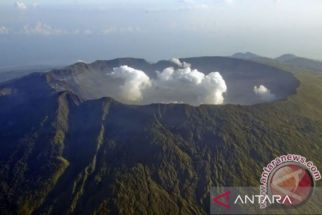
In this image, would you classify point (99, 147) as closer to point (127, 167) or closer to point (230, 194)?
point (127, 167)

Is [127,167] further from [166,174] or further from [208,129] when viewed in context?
[208,129]

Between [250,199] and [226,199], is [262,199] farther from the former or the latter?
[226,199]

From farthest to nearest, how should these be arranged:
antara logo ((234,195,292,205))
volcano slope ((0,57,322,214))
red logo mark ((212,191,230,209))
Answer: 1. volcano slope ((0,57,322,214))
2. red logo mark ((212,191,230,209))
3. antara logo ((234,195,292,205))

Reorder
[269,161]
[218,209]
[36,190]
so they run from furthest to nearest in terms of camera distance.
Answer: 1. [269,161]
2. [36,190]
3. [218,209]

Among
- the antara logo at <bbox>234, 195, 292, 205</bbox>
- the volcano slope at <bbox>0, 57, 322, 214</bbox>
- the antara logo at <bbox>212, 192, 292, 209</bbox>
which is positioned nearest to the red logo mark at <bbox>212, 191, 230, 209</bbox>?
the antara logo at <bbox>212, 192, 292, 209</bbox>

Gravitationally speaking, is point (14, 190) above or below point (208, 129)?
below

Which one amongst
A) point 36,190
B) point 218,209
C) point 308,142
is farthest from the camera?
point 308,142

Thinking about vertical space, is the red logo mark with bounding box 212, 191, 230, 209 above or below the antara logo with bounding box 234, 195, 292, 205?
below

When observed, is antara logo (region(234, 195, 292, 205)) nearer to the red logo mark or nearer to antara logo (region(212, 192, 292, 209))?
antara logo (region(212, 192, 292, 209))

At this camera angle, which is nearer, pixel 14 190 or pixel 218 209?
pixel 218 209

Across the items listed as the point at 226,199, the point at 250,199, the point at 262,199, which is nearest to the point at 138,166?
the point at 226,199

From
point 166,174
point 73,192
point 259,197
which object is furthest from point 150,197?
point 259,197
